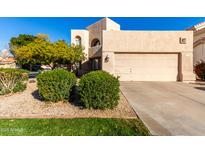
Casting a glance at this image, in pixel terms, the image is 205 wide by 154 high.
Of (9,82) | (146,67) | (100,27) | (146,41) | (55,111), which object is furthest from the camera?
(100,27)

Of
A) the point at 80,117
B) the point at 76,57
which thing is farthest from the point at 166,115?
the point at 76,57

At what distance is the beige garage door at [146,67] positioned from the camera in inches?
577

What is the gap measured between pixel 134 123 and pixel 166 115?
1.34 metres

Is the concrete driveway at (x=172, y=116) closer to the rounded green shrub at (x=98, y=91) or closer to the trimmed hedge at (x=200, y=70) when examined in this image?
the rounded green shrub at (x=98, y=91)

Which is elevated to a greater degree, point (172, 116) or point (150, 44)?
point (150, 44)

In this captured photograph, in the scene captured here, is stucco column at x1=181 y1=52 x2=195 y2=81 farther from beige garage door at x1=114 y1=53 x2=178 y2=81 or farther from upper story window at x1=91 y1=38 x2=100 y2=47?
upper story window at x1=91 y1=38 x2=100 y2=47

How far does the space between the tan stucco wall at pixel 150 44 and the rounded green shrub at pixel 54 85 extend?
836 centimetres

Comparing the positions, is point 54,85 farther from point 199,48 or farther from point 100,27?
point 199,48

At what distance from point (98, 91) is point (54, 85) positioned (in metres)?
1.83

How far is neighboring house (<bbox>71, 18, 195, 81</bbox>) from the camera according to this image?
1447 cm

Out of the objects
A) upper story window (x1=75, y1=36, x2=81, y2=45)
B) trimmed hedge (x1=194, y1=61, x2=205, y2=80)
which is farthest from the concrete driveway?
upper story window (x1=75, y1=36, x2=81, y2=45)

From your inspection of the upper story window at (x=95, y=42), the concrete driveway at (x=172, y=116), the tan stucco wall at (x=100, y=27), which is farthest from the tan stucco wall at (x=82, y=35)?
the concrete driveway at (x=172, y=116)

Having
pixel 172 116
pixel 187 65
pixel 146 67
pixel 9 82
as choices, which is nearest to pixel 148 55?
pixel 146 67

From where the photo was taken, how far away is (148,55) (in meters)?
14.8
